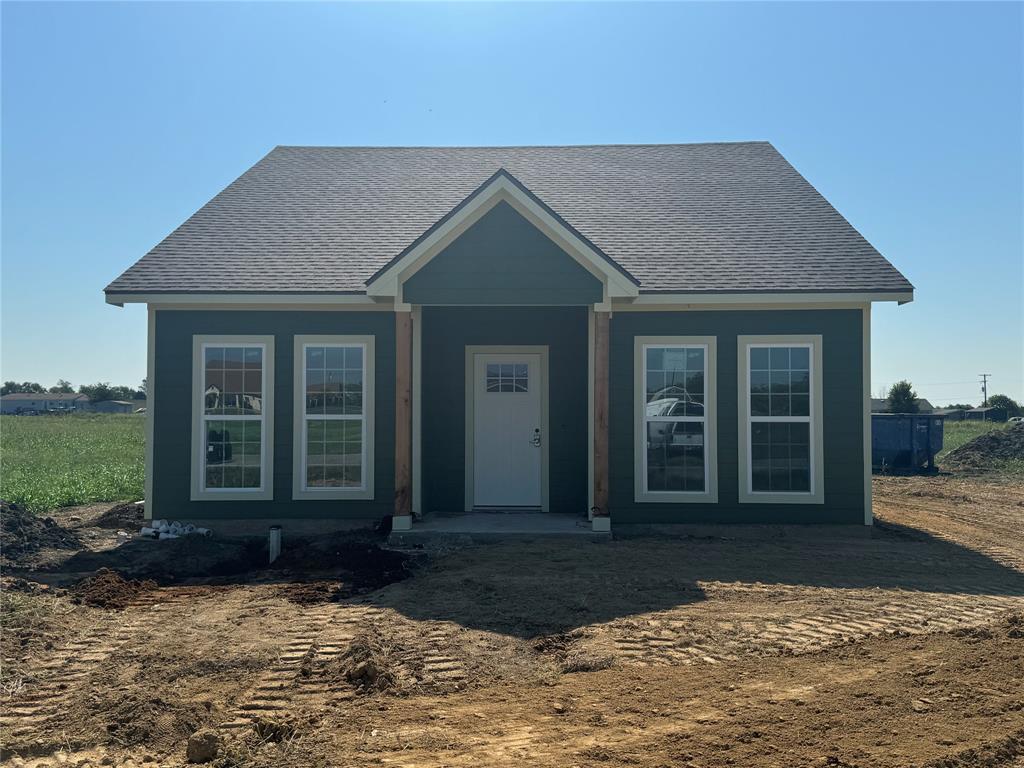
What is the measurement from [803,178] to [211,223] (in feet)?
32.7

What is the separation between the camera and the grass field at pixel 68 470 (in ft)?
48.6

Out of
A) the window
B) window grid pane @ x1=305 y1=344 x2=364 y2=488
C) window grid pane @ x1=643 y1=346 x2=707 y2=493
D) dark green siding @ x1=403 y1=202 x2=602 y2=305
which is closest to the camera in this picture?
dark green siding @ x1=403 y1=202 x2=602 y2=305

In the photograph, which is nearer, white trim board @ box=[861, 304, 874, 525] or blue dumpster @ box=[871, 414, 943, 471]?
white trim board @ box=[861, 304, 874, 525]

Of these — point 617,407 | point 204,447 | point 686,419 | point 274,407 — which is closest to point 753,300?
point 686,419

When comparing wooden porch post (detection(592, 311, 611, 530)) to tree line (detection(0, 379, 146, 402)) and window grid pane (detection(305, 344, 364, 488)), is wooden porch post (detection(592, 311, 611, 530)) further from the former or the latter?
tree line (detection(0, 379, 146, 402))

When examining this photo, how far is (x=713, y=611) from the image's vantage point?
7.07 metres

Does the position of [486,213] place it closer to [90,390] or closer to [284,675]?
[284,675]

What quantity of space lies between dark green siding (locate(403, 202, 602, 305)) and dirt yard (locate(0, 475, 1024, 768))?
122 inches

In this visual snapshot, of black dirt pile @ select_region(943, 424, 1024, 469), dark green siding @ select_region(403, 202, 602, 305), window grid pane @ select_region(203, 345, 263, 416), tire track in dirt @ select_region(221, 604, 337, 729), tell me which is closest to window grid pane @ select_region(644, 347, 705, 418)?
dark green siding @ select_region(403, 202, 602, 305)

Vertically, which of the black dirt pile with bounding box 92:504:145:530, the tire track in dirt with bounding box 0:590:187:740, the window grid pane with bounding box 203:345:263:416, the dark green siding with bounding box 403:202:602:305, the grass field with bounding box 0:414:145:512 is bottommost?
the tire track in dirt with bounding box 0:590:187:740

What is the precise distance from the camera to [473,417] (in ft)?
40.0

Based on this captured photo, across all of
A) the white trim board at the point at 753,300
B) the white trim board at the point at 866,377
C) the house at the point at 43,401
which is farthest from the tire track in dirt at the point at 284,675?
the house at the point at 43,401

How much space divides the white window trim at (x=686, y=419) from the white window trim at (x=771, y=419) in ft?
1.10

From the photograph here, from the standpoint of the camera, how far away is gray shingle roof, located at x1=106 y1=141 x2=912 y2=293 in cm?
1121
